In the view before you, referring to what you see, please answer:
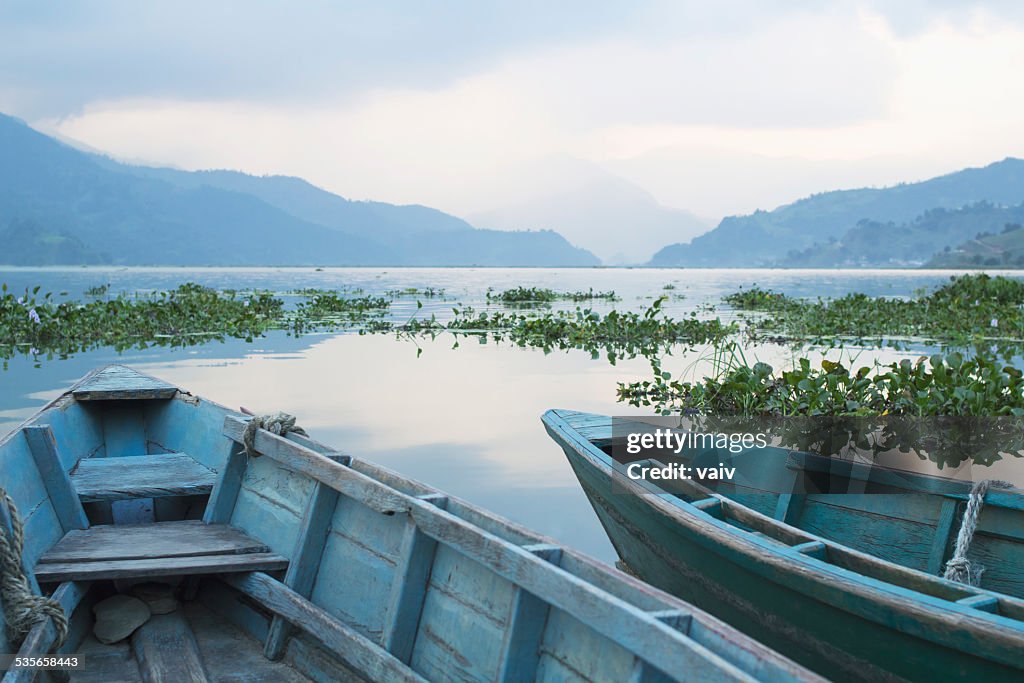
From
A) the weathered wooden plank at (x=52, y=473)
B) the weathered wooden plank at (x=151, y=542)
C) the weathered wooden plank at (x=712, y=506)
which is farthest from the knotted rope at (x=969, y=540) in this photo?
the weathered wooden plank at (x=52, y=473)

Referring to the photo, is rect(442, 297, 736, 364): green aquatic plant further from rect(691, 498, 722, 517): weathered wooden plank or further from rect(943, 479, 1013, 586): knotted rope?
rect(943, 479, 1013, 586): knotted rope

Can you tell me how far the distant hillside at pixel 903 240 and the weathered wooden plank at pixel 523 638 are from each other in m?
184

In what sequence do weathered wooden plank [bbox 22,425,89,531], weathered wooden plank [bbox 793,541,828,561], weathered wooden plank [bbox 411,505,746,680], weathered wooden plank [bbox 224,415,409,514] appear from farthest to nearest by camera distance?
weathered wooden plank [bbox 22,425,89,531], weathered wooden plank [bbox 793,541,828,561], weathered wooden plank [bbox 224,415,409,514], weathered wooden plank [bbox 411,505,746,680]

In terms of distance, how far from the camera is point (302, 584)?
3738 millimetres

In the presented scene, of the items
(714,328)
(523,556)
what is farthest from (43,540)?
(714,328)

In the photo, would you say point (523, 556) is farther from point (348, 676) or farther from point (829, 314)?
point (829, 314)

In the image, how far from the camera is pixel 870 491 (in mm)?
4359

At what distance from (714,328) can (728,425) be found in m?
10.4

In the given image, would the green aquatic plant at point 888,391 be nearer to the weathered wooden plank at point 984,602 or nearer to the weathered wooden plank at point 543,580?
the weathered wooden plank at point 984,602

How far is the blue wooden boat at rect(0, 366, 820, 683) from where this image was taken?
2.39 metres

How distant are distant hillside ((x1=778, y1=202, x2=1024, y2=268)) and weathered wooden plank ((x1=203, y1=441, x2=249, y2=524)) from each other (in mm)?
183061

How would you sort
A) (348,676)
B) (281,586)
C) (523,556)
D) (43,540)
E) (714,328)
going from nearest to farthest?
1. (523,556)
2. (348,676)
3. (281,586)
4. (43,540)
5. (714,328)

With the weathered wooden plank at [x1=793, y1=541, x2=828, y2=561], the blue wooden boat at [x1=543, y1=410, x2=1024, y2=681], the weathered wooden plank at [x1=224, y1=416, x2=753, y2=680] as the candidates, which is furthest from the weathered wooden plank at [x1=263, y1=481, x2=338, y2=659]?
the weathered wooden plank at [x1=793, y1=541, x2=828, y2=561]

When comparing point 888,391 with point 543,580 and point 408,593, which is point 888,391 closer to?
point 408,593
